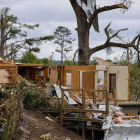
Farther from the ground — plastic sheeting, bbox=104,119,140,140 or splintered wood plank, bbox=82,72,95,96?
splintered wood plank, bbox=82,72,95,96

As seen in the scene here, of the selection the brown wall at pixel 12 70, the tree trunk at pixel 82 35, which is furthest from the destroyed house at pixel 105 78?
the tree trunk at pixel 82 35

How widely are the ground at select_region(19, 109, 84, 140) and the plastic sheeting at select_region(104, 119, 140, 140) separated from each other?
1.53 metres

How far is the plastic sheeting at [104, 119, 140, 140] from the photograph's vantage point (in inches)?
475

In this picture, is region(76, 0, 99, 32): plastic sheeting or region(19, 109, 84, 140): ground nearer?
region(19, 109, 84, 140): ground

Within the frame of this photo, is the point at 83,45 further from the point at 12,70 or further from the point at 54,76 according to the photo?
the point at 12,70

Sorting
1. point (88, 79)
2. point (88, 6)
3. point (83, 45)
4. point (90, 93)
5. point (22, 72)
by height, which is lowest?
point (90, 93)

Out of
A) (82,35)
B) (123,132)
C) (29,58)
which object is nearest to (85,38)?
(82,35)

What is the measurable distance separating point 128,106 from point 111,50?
20.6 feet

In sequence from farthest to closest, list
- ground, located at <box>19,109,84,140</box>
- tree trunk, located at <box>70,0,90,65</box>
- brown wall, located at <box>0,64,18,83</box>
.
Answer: tree trunk, located at <box>70,0,90,65</box>, brown wall, located at <box>0,64,18,83</box>, ground, located at <box>19,109,84,140</box>

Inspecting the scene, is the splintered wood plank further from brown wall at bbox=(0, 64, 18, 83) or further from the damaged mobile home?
brown wall at bbox=(0, 64, 18, 83)

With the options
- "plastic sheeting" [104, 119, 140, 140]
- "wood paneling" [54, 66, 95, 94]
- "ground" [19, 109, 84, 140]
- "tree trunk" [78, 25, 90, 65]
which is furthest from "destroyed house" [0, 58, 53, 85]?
"plastic sheeting" [104, 119, 140, 140]

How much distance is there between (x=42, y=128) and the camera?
12.1m

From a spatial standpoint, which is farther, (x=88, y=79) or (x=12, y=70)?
(x=12, y=70)

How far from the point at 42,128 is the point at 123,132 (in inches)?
129
